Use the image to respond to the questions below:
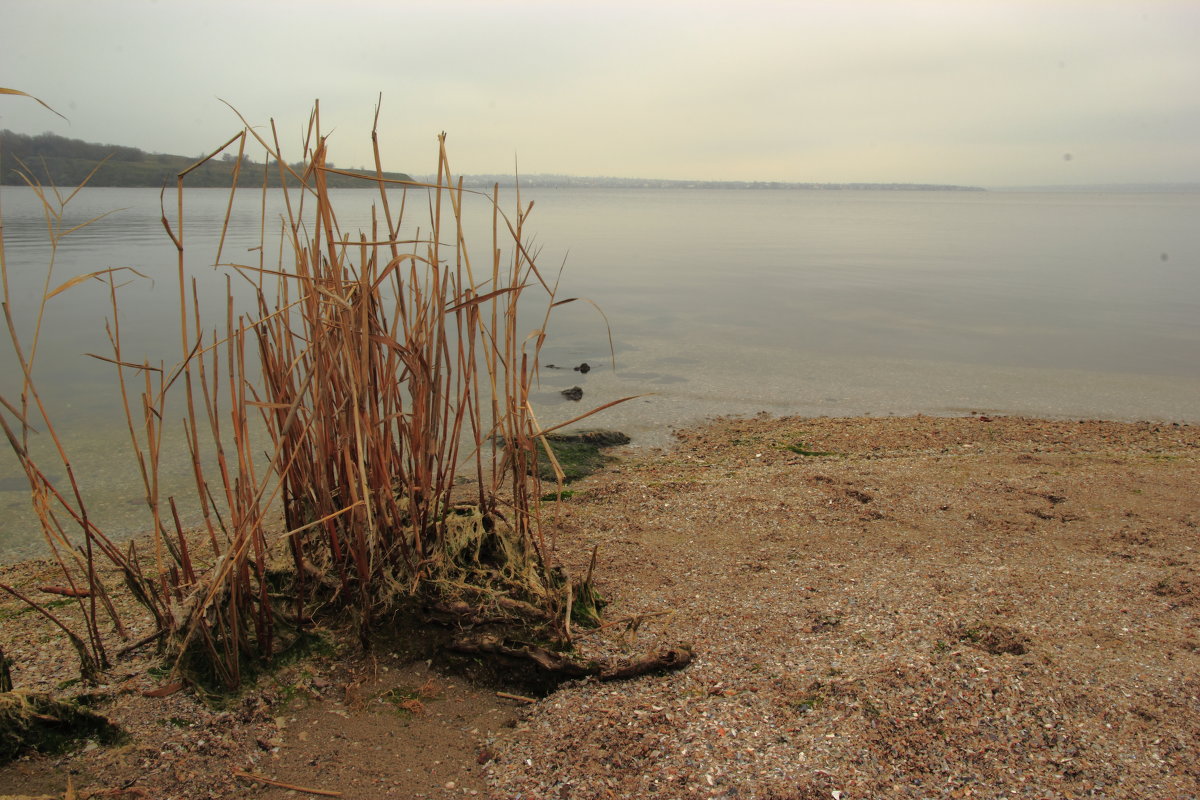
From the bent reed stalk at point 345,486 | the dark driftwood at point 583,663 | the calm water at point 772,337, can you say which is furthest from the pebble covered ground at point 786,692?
the calm water at point 772,337

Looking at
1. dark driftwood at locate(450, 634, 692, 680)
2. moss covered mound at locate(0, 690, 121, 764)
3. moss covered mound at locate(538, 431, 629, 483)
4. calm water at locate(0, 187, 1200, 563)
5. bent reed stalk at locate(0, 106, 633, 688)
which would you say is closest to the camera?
moss covered mound at locate(0, 690, 121, 764)

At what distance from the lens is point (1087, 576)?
2773 millimetres

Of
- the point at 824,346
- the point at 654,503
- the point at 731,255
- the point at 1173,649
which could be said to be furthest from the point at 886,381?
the point at 731,255

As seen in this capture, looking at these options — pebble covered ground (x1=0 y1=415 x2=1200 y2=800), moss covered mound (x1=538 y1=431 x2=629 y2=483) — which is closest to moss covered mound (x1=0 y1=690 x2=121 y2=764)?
pebble covered ground (x1=0 y1=415 x2=1200 y2=800)

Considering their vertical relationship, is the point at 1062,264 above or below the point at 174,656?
above

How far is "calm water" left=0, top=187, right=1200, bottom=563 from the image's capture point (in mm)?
6432

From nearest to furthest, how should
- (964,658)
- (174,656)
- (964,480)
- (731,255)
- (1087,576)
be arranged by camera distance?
(174,656), (964,658), (1087,576), (964,480), (731,255)

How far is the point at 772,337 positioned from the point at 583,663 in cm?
810

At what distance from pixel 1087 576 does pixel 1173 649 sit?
0.54 meters

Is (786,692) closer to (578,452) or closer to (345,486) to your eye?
(345,486)

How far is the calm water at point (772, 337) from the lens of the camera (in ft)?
21.1

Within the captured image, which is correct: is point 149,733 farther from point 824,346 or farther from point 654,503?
point 824,346

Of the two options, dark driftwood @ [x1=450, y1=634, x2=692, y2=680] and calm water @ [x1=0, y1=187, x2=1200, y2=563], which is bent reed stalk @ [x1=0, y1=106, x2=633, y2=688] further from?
calm water @ [x1=0, y1=187, x2=1200, y2=563]

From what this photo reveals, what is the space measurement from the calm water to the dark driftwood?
1.30 metres
